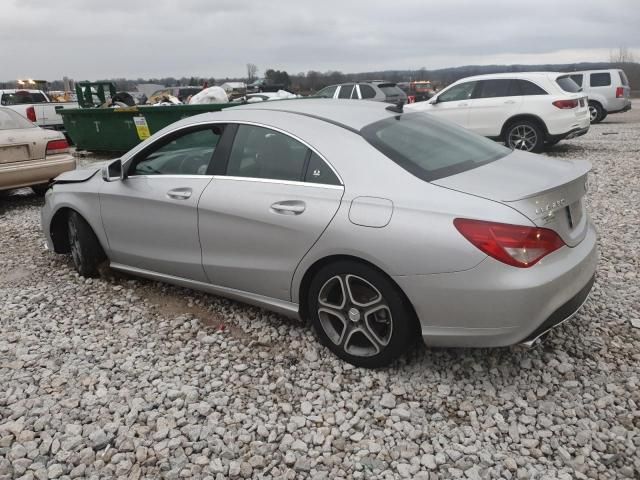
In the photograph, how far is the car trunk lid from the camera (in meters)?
2.57

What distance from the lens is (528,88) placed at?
10156 mm

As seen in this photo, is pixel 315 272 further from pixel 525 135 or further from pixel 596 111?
pixel 596 111

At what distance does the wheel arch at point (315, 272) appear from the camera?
108 inches

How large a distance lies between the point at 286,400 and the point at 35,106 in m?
14.3

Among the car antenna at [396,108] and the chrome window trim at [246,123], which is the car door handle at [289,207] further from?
the car antenna at [396,108]

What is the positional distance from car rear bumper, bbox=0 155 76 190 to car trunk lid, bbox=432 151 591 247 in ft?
21.3

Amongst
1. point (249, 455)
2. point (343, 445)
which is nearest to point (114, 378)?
point (249, 455)

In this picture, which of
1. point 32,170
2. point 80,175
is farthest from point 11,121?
point 80,175

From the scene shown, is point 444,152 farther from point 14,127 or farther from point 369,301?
point 14,127

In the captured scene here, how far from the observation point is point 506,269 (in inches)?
96.6

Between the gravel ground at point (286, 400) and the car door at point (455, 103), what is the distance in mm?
7380

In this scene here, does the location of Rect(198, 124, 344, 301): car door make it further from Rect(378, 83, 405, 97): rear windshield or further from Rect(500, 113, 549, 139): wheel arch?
Rect(378, 83, 405, 97): rear windshield

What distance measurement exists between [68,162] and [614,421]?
7.58 meters

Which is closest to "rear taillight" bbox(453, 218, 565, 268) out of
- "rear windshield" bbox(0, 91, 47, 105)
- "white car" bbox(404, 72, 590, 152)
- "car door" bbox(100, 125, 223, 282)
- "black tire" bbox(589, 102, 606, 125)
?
"car door" bbox(100, 125, 223, 282)
